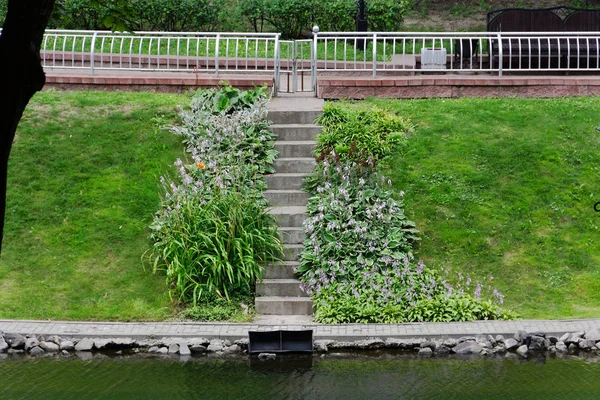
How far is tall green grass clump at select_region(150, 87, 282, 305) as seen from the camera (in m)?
12.5

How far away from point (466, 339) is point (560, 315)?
1.42m

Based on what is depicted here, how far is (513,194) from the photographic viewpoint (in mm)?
14031

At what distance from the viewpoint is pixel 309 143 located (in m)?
15.0

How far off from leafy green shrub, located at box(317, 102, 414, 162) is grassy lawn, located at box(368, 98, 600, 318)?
29 centimetres

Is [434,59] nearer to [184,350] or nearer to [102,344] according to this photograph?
[184,350]

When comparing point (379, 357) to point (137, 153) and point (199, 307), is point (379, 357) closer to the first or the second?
point (199, 307)

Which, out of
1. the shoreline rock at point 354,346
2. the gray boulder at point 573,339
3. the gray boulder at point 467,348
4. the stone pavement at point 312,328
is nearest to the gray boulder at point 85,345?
the shoreline rock at point 354,346

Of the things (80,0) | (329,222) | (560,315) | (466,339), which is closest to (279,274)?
(329,222)

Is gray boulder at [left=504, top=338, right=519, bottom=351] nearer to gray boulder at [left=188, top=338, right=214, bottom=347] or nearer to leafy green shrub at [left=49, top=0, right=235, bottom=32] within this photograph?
gray boulder at [left=188, top=338, right=214, bottom=347]

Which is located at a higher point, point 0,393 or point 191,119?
point 191,119

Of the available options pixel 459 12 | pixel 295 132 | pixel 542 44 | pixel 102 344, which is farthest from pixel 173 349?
pixel 459 12

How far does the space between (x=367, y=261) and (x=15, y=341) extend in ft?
14.4

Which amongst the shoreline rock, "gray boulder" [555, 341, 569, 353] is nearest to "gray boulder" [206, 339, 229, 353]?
the shoreline rock

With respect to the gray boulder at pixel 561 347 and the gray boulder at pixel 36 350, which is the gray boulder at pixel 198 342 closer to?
the gray boulder at pixel 36 350
